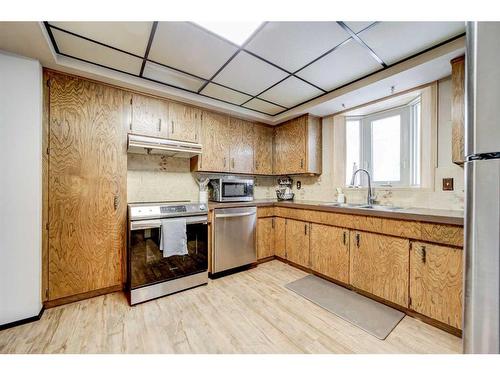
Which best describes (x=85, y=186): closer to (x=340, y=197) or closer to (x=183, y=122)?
Result: (x=183, y=122)

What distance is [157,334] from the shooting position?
1563mm

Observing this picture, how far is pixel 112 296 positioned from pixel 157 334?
2.89ft


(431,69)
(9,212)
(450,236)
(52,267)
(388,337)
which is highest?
(431,69)

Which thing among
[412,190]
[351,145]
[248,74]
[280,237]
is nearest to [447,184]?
[412,190]

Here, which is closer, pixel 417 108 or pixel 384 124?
pixel 417 108

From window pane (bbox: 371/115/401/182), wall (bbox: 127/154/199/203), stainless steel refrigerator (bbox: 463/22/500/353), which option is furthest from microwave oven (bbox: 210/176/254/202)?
stainless steel refrigerator (bbox: 463/22/500/353)

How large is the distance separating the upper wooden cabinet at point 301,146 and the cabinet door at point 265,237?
34.8 inches

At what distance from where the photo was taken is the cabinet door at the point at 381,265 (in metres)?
1.81

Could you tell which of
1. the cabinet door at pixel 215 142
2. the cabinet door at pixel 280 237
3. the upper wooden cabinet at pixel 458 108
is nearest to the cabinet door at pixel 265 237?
the cabinet door at pixel 280 237

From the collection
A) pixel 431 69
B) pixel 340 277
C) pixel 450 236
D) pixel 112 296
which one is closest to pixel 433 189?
pixel 450 236

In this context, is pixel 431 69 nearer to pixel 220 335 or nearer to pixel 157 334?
pixel 220 335

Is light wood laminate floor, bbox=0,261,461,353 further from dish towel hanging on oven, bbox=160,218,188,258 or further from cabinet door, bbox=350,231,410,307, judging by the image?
dish towel hanging on oven, bbox=160,218,188,258

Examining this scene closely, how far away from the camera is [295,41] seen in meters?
1.65

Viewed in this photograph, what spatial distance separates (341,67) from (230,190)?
189 cm
